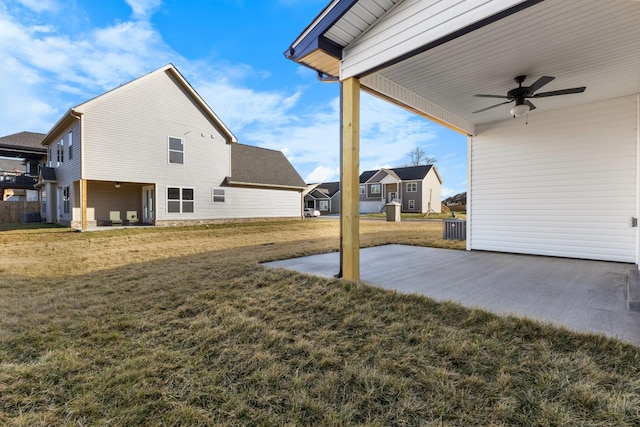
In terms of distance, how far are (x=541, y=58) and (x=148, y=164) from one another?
14188mm

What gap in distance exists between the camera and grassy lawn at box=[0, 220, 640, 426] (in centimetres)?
180

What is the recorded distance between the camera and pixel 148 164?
1329cm

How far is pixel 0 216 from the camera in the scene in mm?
16125

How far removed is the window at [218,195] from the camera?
15633 mm

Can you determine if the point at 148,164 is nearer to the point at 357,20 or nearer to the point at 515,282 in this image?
the point at 357,20

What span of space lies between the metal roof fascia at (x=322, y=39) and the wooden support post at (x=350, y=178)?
1.66 feet

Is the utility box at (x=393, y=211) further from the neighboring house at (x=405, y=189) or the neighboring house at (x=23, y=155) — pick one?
the neighboring house at (x=23, y=155)

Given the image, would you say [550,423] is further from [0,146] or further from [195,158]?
[0,146]

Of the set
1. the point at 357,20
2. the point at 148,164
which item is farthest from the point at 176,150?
the point at 357,20

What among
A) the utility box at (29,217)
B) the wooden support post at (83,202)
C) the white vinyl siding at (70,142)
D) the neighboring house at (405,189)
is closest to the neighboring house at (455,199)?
the neighboring house at (405,189)

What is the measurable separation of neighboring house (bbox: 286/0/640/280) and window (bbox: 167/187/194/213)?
462 inches

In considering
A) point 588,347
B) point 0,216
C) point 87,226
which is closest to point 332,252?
point 588,347

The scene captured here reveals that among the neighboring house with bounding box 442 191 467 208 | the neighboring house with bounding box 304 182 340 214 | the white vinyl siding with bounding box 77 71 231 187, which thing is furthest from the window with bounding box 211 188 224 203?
the neighboring house with bounding box 442 191 467 208

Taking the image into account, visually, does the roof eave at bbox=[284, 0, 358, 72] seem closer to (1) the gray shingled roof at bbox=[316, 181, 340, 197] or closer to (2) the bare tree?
(1) the gray shingled roof at bbox=[316, 181, 340, 197]
